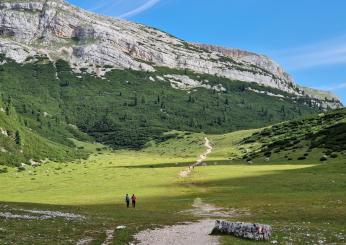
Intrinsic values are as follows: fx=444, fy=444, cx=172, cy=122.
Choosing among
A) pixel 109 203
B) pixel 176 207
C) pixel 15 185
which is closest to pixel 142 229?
pixel 176 207

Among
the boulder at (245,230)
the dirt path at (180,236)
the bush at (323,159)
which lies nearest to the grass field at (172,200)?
the boulder at (245,230)

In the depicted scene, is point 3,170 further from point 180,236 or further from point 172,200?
point 180,236

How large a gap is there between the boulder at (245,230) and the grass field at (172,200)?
4.27ft

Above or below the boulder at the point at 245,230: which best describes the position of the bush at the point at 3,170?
above

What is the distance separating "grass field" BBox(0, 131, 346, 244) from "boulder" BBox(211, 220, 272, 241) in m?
1.30

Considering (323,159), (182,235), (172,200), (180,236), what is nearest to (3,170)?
(172,200)

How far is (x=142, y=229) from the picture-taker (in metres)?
50.8

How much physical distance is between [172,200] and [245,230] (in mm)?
47881

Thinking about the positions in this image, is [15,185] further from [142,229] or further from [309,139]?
[309,139]

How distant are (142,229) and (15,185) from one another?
97.3m

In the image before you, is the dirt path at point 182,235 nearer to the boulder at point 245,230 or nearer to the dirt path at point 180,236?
the dirt path at point 180,236

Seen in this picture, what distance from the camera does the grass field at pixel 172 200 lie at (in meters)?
46.3

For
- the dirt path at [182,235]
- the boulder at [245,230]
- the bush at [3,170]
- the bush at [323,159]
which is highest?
the bush at [3,170]

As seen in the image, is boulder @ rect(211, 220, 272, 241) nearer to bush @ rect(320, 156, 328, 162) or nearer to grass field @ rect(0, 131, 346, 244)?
grass field @ rect(0, 131, 346, 244)
